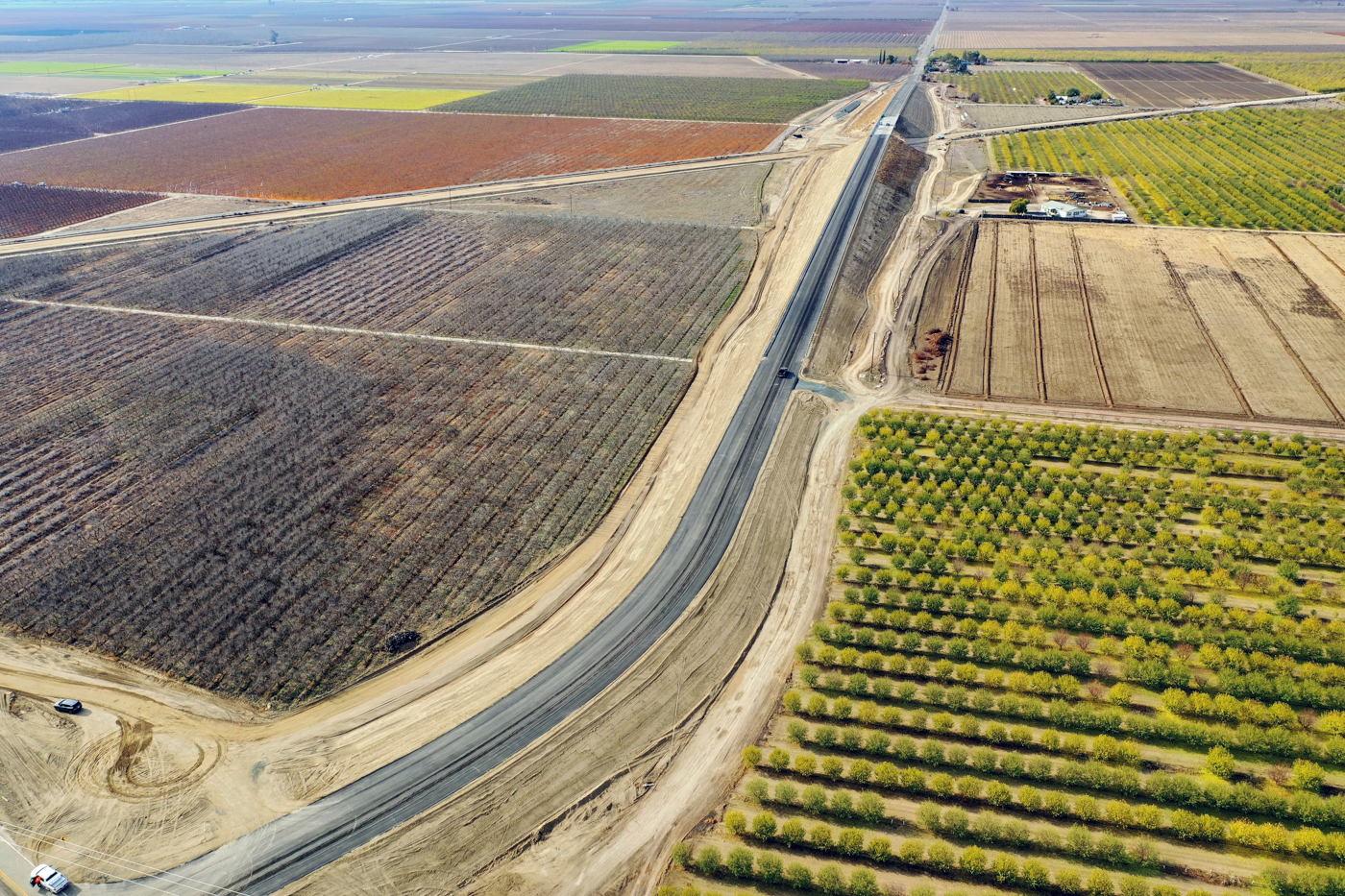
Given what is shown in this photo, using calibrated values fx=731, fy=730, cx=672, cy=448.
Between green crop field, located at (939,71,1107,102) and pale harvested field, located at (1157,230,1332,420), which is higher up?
green crop field, located at (939,71,1107,102)

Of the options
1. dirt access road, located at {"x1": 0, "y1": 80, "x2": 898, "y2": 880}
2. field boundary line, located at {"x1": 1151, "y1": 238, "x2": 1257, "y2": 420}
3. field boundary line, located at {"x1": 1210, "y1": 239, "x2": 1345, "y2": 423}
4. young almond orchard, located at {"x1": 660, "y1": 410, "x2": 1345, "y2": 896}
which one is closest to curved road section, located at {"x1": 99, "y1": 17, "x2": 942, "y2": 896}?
dirt access road, located at {"x1": 0, "y1": 80, "x2": 898, "y2": 880}

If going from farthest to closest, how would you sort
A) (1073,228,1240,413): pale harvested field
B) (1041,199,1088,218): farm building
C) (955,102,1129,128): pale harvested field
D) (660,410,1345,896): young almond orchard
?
(955,102,1129,128): pale harvested field, (1041,199,1088,218): farm building, (1073,228,1240,413): pale harvested field, (660,410,1345,896): young almond orchard

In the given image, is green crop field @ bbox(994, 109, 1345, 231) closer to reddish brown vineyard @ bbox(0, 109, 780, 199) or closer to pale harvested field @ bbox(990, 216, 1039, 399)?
pale harvested field @ bbox(990, 216, 1039, 399)

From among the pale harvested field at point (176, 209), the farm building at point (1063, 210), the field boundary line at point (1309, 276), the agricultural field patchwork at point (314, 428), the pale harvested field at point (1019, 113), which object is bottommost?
the agricultural field patchwork at point (314, 428)

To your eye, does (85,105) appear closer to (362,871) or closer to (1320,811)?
(362,871)

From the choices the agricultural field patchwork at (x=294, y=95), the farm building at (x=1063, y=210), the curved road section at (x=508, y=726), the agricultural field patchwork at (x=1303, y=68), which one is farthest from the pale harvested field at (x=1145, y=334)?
the agricultural field patchwork at (x=294, y=95)

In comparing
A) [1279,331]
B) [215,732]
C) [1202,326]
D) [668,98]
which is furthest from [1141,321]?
[668,98]

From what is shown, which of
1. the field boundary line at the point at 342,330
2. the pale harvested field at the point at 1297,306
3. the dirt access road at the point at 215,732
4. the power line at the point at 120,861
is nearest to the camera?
the power line at the point at 120,861

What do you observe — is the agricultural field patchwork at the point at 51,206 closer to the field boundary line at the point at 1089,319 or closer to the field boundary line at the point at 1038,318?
the field boundary line at the point at 1038,318
